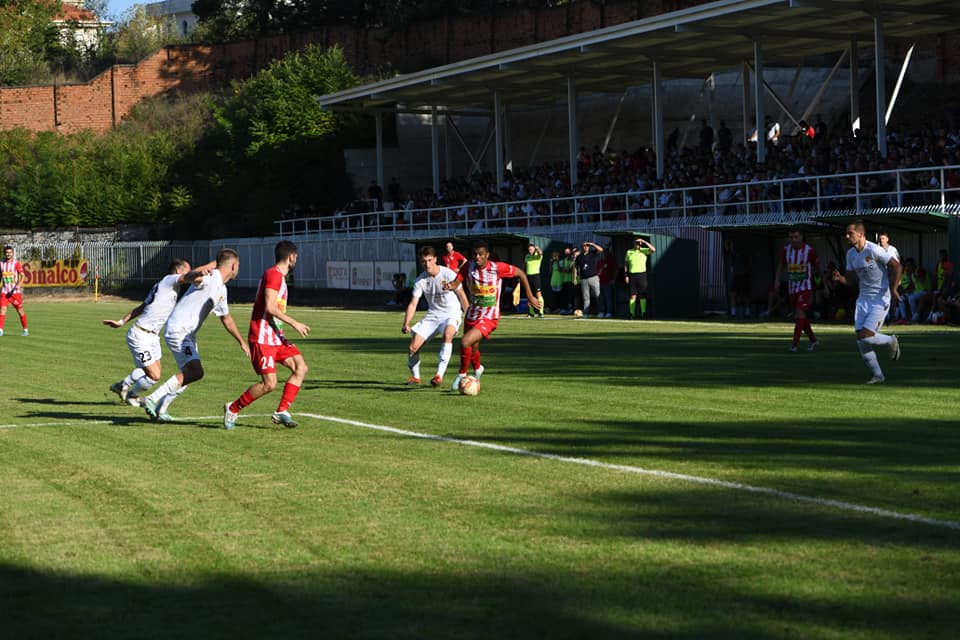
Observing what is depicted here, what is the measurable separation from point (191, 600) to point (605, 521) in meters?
2.75

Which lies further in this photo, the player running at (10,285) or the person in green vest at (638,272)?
the person in green vest at (638,272)

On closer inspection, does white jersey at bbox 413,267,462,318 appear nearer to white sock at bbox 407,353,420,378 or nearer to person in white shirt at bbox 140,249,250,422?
white sock at bbox 407,353,420,378

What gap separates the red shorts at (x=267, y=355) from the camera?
13312 mm

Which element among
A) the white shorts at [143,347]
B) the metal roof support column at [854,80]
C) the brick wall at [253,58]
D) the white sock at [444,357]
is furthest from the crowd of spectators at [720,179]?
the white shorts at [143,347]

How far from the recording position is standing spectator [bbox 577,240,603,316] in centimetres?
3794

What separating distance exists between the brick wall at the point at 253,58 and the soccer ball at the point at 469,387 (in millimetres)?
56612

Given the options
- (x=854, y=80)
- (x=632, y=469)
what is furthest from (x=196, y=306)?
(x=854, y=80)

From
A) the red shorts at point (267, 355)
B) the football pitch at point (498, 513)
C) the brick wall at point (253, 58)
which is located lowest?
the football pitch at point (498, 513)

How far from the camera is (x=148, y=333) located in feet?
52.5

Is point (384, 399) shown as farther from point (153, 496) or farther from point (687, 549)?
point (687, 549)

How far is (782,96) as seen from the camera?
58.8 meters

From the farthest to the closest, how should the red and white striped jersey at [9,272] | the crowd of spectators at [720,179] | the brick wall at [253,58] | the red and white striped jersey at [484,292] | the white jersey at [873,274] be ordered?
the brick wall at [253,58] → the crowd of spectators at [720,179] → the red and white striped jersey at [9,272] → the red and white striped jersey at [484,292] → the white jersey at [873,274]

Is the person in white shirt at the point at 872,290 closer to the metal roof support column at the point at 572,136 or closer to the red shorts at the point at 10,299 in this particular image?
the red shorts at the point at 10,299

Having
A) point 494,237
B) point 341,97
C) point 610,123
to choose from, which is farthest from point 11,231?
point 494,237
